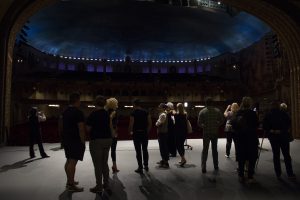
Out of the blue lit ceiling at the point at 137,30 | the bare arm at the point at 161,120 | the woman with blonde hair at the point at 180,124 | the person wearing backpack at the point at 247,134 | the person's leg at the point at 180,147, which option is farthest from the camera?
the blue lit ceiling at the point at 137,30

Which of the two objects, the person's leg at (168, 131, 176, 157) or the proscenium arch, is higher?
the proscenium arch

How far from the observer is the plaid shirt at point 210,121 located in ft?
21.9

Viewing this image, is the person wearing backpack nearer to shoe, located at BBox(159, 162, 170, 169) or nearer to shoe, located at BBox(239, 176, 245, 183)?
shoe, located at BBox(239, 176, 245, 183)

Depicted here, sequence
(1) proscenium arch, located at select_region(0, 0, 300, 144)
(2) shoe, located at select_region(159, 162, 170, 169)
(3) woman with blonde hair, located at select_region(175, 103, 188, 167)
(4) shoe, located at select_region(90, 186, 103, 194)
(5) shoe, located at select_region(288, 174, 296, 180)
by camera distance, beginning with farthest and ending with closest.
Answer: (1) proscenium arch, located at select_region(0, 0, 300, 144) → (3) woman with blonde hair, located at select_region(175, 103, 188, 167) → (2) shoe, located at select_region(159, 162, 170, 169) → (5) shoe, located at select_region(288, 174, 296, 180) → (4) shoe, located at select_region(90, 186, 103, 194)

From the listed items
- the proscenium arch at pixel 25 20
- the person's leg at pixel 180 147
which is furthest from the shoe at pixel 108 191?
the proscenium arch at pixel 25 20

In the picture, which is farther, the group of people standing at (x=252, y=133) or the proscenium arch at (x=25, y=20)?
the proscenium arch at (x=25, y=20)

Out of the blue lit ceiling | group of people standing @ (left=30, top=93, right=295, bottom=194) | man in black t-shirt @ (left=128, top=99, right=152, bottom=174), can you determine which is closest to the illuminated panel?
the blue lit ceiling

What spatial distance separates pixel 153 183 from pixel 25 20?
12.9 m

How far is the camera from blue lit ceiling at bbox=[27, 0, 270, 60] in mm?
33375

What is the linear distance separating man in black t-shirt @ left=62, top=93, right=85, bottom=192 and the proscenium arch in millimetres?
9014

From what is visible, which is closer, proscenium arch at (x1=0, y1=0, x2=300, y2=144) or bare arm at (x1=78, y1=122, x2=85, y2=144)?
bare arm at (x1=78, y1=122, x2=85, y2=144)

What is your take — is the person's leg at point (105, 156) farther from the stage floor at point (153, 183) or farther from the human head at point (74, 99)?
the human head at point (74, 99)

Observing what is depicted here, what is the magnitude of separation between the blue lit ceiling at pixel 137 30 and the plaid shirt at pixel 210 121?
2764 centimetres

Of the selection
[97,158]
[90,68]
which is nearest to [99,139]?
[97,158]
